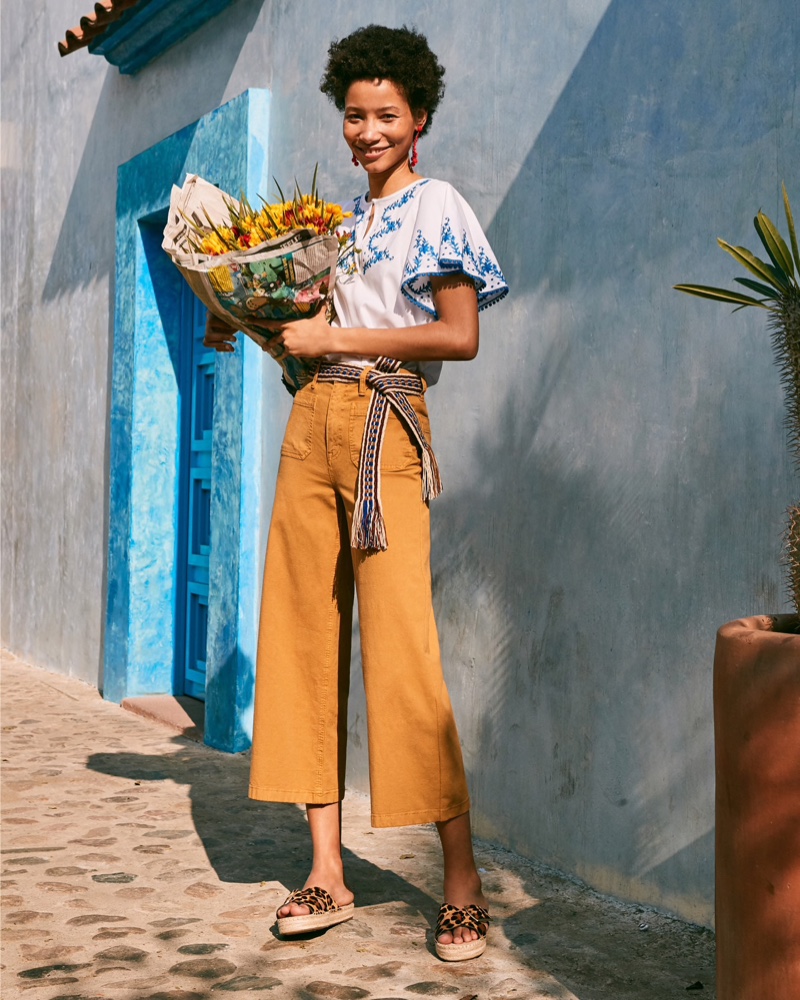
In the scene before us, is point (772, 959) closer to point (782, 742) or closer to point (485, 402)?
point (782, 742)

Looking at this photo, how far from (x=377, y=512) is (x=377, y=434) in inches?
7.0

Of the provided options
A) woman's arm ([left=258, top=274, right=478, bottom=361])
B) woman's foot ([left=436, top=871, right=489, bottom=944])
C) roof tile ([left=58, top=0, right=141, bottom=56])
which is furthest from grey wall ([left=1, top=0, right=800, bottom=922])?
roof tile ([left=58, top=0, right=141, bottom=56])

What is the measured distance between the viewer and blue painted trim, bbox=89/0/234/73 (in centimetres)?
575

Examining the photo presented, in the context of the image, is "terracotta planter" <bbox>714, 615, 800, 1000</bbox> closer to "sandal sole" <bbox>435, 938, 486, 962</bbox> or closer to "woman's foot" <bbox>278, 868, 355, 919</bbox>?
"sandal sole" <bbox>435, 938, 486, 962</bbox>

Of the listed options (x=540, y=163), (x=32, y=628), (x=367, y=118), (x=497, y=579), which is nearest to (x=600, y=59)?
(x=540, y=163)

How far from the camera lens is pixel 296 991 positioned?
2533 mm


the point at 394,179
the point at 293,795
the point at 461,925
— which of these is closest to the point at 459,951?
the point at 461,925

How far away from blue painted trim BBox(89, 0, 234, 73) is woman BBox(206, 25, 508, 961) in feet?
10.0

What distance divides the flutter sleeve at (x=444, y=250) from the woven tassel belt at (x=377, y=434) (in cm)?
18

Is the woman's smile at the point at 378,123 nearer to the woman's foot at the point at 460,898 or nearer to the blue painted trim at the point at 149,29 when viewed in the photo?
the woman's foot at the point at 460,898

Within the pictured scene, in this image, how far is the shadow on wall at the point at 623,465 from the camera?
285 cm

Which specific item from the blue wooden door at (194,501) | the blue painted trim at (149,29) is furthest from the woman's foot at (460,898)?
the blue painted trim at (149,29)

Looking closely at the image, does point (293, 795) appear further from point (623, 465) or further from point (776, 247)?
Answer: point (776, 247)

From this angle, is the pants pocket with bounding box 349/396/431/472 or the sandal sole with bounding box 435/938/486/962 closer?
the sandal sole with bounding box 435/938/486/962
